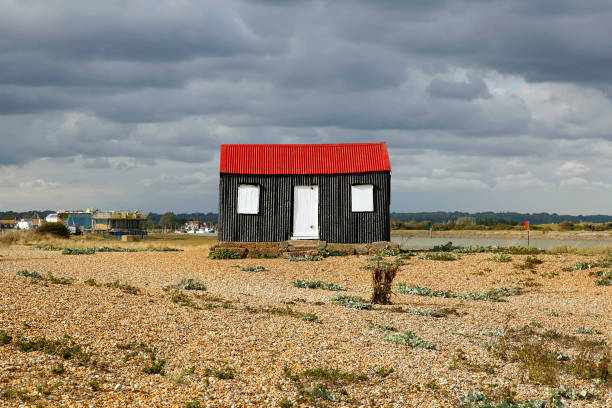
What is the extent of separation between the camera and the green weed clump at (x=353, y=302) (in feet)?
44.8

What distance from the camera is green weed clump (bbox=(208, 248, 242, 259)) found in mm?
25844

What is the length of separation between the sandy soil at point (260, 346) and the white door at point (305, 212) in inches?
394

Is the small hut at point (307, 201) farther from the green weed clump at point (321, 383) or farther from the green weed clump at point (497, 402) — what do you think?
the green weed clump at point (497, 402)

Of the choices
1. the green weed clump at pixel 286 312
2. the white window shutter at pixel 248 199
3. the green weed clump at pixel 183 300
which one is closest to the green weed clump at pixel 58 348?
the green weed clump at pixel 183 300

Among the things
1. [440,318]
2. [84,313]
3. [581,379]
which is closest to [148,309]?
[84,313]

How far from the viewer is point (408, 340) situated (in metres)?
10.2

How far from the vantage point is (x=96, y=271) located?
19578 mm

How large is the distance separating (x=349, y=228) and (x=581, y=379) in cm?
1863

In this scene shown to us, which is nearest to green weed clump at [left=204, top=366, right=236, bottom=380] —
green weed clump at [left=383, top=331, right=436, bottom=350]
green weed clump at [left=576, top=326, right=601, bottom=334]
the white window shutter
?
green weed clump at [left=383, top=331, right=436, bottom=350]

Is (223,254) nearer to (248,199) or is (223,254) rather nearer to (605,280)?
(248,199)

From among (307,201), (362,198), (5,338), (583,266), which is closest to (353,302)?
A: (5,338)

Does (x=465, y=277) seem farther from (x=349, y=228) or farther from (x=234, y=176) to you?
(x=234, y=176)

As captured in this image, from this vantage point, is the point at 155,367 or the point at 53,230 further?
the point at 53,230

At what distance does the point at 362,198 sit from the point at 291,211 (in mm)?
3418
